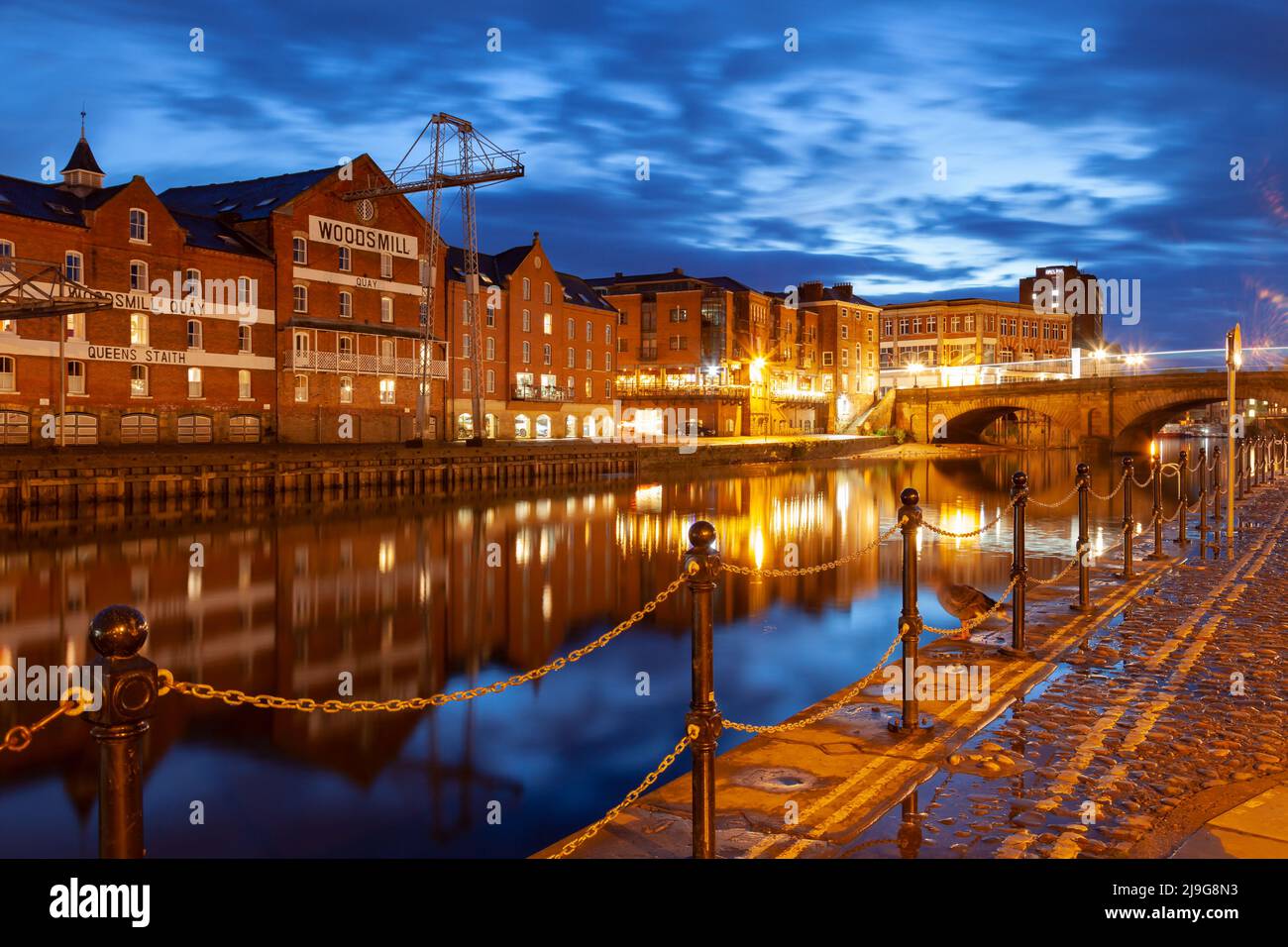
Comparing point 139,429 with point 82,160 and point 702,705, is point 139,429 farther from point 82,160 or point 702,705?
point 702,705

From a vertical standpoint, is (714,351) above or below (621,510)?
above

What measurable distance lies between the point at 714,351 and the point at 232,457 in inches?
2013

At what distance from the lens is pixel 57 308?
3169cm

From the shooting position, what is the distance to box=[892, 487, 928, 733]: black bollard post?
24.9ft

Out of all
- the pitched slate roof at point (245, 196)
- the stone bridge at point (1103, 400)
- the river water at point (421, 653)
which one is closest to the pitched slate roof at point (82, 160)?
the pitched slate roof at point (245, 196)

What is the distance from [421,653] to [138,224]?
124 ft

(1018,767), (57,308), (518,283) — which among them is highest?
(518,283)

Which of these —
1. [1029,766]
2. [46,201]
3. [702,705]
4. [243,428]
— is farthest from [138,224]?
[1029,766]

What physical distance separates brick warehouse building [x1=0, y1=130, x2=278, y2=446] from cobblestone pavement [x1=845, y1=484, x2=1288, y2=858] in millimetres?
36788

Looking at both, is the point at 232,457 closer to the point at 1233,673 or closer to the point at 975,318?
the point at 1233,673

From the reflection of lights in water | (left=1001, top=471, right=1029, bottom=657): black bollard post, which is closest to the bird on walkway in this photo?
(left=1001, top=471, right=1029, bottom=657): black bollard post

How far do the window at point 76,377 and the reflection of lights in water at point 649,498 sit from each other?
23.6 m

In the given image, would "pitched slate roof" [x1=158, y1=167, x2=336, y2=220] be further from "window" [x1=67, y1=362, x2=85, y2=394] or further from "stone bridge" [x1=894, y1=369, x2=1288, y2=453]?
"stone bridge" [x1=894, y1=369, x2=1288, y2=453]

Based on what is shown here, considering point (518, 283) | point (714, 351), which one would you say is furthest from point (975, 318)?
point (518, 283)
